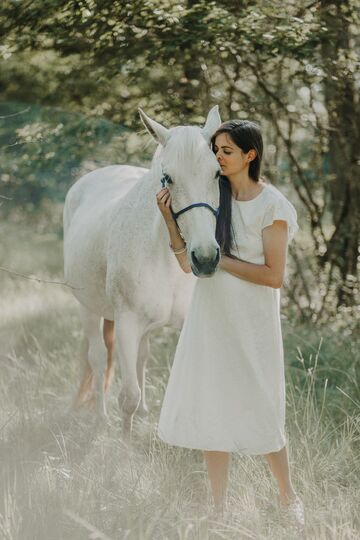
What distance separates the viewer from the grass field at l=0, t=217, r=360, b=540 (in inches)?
125

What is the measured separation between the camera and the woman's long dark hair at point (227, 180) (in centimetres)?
341

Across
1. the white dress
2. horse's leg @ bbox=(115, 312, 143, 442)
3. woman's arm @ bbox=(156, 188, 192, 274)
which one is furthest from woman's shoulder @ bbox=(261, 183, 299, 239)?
horse's leg @ bbox=(115, 312, 143, 442)

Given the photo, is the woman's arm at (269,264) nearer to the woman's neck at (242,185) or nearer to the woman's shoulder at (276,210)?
the woman's shoulder at (276,210)

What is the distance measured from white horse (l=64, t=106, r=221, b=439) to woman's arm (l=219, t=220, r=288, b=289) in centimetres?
13

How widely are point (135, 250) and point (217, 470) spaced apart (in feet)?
4.98

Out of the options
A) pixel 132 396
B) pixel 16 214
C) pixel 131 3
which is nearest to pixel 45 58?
pixel 131 3

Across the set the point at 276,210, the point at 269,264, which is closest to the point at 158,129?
the point at 276,210

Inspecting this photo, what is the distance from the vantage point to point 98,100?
7051mm

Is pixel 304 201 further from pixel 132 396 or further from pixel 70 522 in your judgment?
pixel 70 522

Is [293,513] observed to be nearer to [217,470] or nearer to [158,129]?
[217,470]

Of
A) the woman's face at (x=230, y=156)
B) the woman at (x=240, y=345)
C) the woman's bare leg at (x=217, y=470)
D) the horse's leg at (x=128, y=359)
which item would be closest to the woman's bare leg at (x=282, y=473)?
the woman at (x=240, y=345)

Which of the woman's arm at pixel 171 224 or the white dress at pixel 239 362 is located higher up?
the woman's arm at pixel 171 224

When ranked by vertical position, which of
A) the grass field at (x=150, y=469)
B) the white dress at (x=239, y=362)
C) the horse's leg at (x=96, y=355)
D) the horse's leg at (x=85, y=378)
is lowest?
the horse's leg at (x=85, y=378)

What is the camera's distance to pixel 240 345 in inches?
133
